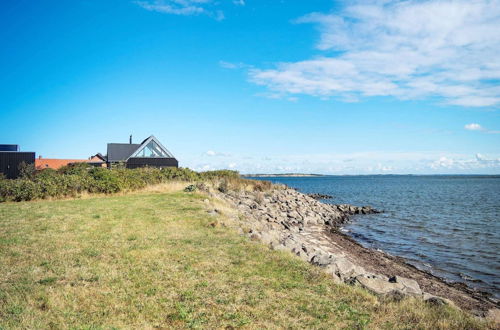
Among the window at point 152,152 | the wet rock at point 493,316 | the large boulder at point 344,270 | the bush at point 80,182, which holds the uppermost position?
the window at point 152,152

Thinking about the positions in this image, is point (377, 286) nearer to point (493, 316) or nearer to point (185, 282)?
point (493, 316)

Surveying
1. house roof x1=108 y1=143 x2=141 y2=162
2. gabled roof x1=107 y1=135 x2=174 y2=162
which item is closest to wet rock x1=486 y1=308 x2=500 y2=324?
gabled roof x1=107 y1=135 x2=174 y2=162

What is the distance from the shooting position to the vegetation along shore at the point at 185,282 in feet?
17.1

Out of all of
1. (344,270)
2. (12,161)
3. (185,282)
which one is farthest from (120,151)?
(185,282)

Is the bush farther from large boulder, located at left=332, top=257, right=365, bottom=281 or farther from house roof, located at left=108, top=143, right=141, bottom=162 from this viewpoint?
large boulder, located at left=332, top=257, right=365, bottom=281

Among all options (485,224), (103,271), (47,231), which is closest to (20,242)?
(47,231)

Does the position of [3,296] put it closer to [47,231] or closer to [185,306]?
[185,306]

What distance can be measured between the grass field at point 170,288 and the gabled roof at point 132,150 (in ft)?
97.7

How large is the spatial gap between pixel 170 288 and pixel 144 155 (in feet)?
118

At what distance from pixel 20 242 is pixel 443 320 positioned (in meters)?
10.5

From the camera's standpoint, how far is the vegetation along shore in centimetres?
521

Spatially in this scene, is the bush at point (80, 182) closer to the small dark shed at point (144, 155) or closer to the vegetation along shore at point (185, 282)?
the vegetation along shore at point (185, 282)

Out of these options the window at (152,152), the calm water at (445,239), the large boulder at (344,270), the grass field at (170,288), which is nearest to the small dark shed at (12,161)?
the window at (152,152)

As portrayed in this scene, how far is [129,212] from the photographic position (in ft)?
46.1
